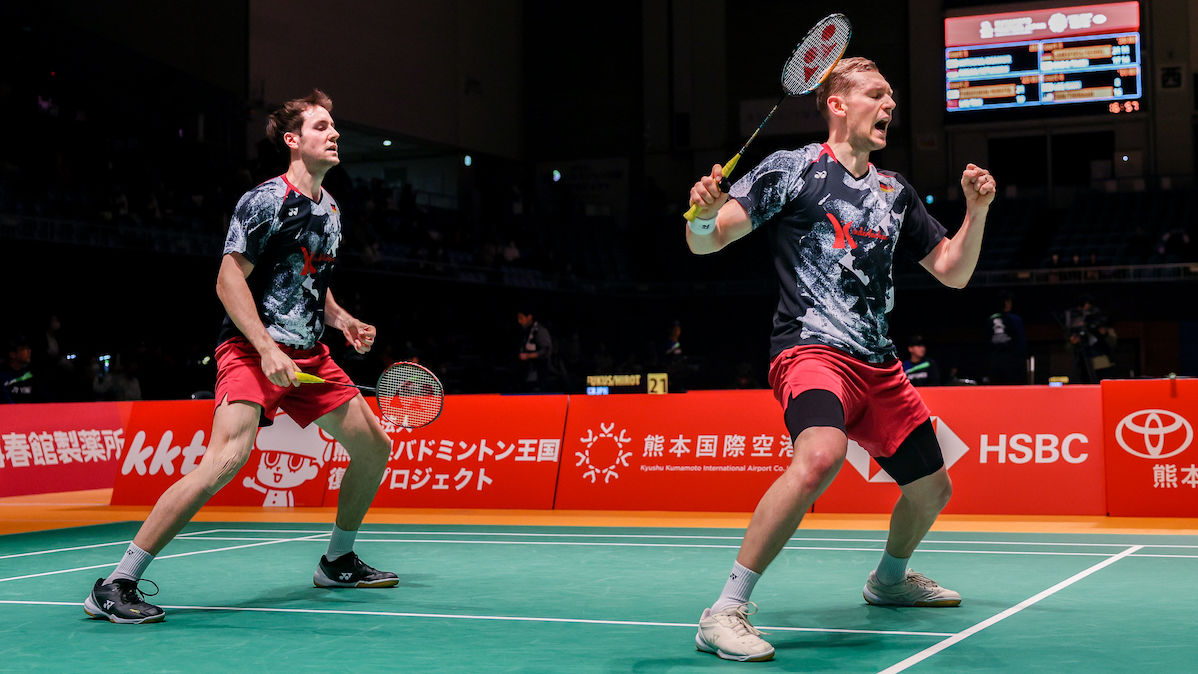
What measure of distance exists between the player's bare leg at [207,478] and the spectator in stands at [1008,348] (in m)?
12.1

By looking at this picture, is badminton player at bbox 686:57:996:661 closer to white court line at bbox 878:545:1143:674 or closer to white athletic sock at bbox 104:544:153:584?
white court line at bbox 878:545:1143:674

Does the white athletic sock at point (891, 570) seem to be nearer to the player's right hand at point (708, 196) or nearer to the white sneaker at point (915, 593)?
the white sneaker at point (915, 593)

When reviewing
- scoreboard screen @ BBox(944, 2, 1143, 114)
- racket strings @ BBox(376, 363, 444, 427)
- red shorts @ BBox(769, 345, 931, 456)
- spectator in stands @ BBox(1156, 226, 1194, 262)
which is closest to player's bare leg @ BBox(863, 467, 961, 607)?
red shorts @ BBox(769, 345, 931, 456)

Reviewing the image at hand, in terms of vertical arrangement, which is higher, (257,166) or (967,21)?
(967,21)

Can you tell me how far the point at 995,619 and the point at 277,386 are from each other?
2789 mm

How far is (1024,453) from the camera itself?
25.1 feet

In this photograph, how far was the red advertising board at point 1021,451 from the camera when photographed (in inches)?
298

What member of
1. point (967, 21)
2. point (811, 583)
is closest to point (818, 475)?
point (811, 583)

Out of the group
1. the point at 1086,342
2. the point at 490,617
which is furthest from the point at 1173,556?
the point at 1086,342

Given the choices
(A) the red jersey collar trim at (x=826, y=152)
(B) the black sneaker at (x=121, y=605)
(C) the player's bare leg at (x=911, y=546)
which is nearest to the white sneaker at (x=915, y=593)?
(C) the player's bare leg at (x=911, y=546)

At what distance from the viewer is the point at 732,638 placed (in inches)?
134

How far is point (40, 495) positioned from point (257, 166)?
8.94 meters

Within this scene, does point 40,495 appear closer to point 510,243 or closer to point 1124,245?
point 510,243

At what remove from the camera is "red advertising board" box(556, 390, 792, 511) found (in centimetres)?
812
